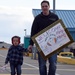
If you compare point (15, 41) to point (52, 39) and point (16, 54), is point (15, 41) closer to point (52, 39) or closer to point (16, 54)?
point (16, 54)

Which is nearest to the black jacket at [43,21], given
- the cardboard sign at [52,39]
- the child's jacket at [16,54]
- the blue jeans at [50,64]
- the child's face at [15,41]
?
the cardboard sign at [52,39]

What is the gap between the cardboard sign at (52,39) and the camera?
8383 millimetres

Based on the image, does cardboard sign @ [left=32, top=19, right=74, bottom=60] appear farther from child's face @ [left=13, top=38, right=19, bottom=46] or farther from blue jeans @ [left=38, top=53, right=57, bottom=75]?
child's face @ [left=13, top=38, right=19, bottom=46]

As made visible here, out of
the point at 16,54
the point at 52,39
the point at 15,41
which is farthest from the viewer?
the point at 16,54

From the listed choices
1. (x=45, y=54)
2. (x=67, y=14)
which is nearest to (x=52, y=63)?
(x=45, y=54)

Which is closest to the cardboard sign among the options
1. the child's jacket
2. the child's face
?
the child's face

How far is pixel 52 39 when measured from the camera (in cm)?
845

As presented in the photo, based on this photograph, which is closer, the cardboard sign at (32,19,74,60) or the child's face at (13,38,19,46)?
the cardboard sign at (32,19,74,60)

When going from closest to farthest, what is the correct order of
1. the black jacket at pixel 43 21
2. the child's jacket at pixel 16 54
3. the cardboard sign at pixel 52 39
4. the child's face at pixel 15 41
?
1. the cardboard sign at pixel 52 39
2. the black jacket at pixel 43 21
3. the child's face at pixel 15 41
4. the child's jacket at pixel 16 54

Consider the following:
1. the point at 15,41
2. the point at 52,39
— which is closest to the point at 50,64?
the point at 52,39

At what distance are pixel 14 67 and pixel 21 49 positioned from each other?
601 millimetres

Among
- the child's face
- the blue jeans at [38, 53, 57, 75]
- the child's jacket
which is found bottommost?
the blue jeans at [38, 53, 57, 75]

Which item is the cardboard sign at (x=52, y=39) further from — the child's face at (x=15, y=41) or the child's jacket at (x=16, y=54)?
the child's jacket at (x=16, y=54)

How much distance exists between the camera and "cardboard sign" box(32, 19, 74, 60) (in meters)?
8.38
